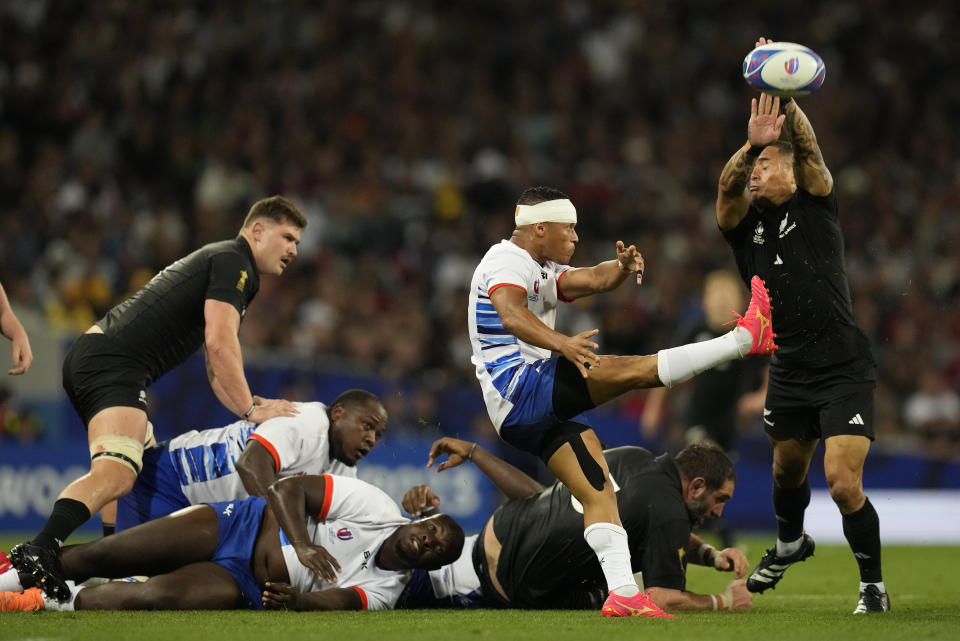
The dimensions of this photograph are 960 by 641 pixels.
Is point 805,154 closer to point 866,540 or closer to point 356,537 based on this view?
point 866,540

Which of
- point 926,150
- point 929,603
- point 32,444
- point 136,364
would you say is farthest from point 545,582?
point 926,150

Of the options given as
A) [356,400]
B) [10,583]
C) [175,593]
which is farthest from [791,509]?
[10,583]

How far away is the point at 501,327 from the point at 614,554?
1.26m

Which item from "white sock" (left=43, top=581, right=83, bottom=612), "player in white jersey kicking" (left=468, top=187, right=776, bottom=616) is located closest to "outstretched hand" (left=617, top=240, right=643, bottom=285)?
"player in white jersey kicking" (left=468, top=187, right=776, bottom=616)

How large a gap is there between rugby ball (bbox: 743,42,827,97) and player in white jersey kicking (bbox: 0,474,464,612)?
2781mm

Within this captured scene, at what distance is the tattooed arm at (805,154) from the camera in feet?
21.2

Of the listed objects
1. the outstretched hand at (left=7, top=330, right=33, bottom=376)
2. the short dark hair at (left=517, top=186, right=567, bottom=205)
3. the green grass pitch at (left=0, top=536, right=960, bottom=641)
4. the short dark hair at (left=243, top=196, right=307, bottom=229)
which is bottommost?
the green grass pitch at (left=0, top=536, right=960, bottom=641)

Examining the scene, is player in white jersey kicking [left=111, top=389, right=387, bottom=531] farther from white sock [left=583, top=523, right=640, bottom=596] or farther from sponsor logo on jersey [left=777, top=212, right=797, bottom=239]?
sponsor logo on jersey [left=777, top=212, right=797, bottom=239]

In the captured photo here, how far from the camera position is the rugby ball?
6316 millimetres

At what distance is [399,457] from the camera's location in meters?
Result: 12.4

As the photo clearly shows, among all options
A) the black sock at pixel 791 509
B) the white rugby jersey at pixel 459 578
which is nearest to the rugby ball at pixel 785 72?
the black sock at pixel 791 509

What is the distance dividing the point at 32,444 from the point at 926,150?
12340 millimetres

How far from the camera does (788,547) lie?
7.15 m

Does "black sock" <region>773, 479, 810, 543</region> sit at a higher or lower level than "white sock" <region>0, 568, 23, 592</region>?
higher
